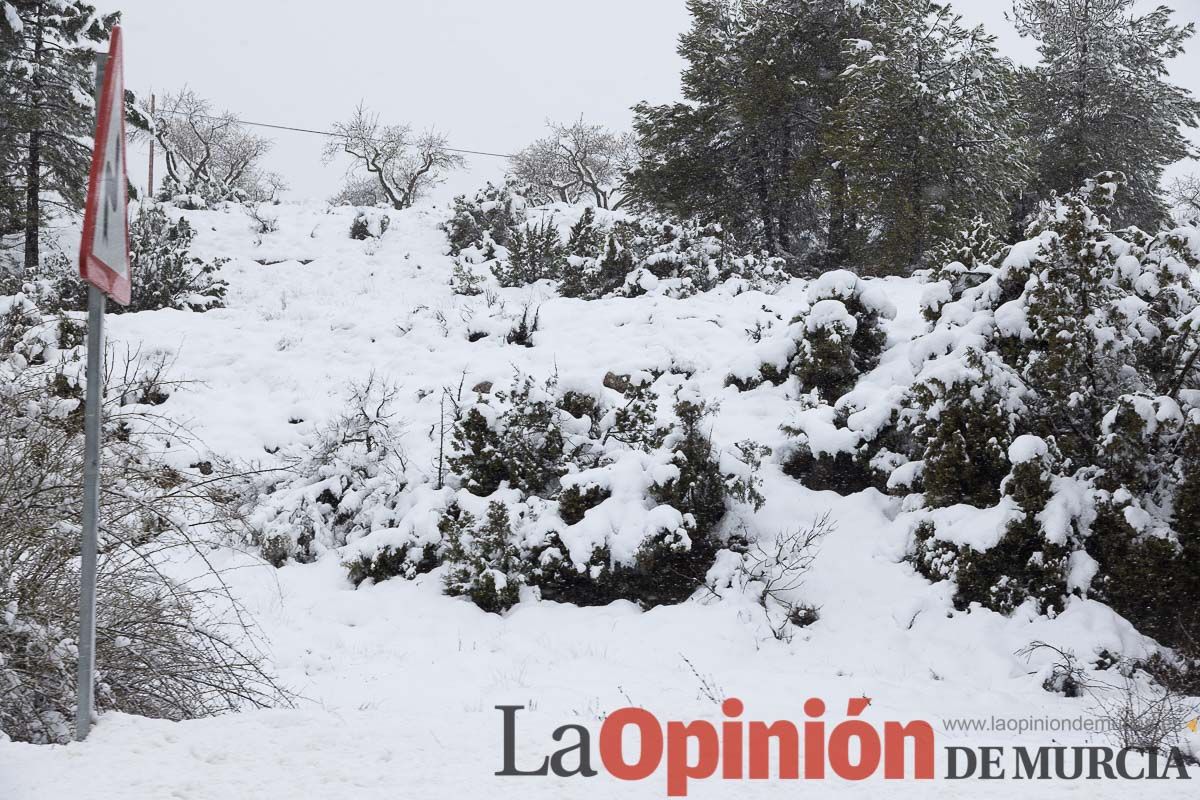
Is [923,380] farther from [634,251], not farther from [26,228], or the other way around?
[26,228]

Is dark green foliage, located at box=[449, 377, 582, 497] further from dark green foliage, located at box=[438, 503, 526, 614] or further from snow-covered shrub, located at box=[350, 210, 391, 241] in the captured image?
snow-covered shrub, located at box=[350, 210, 391, 241]

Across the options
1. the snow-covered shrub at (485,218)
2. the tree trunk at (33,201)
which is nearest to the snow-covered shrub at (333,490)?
the snow-covered shrub at (485,218)

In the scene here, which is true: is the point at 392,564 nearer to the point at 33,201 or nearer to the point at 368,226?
the point at 368,226

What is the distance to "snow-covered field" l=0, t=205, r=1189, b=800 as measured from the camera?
301 centimetres

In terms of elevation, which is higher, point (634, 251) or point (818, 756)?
point (634, 251)

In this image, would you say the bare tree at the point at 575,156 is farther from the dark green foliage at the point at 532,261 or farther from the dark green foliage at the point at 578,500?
the dark green foliage at the point at 578,500

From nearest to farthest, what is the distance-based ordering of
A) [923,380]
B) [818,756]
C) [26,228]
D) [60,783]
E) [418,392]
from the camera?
[60,783] < [818,756] < [923,380] < [418,392] < [26,228]

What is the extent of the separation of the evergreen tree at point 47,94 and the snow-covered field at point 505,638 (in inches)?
292

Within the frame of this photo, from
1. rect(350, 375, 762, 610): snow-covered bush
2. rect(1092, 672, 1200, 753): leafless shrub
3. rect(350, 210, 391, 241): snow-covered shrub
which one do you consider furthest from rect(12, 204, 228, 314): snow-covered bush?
rect(1092, 672, 1200, 753): leafless shrub

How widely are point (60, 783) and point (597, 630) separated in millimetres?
3717

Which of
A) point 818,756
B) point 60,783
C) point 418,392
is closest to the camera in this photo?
point 60,783

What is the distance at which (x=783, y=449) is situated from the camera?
23.8 ft

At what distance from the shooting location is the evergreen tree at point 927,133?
13836 millimetres

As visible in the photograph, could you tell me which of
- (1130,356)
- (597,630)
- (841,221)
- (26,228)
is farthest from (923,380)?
(26,228)
